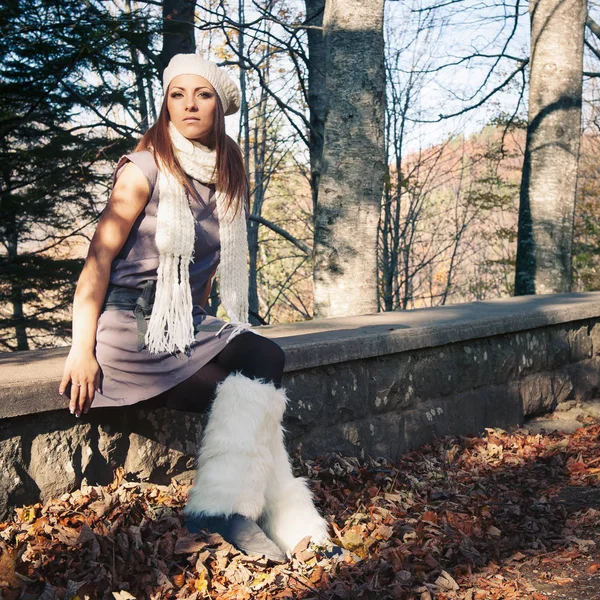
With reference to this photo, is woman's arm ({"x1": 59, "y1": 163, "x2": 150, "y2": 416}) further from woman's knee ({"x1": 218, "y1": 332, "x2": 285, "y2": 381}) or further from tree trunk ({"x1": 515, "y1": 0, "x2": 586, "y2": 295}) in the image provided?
tree trunk ({"x1": 515, "y1": 0, "x2": 586, "y2": 295})

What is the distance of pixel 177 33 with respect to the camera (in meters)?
7.48

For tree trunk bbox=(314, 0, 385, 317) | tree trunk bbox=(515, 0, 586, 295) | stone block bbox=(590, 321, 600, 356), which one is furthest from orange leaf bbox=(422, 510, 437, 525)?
tree trunk bbox=(515, 0, 586, 295)

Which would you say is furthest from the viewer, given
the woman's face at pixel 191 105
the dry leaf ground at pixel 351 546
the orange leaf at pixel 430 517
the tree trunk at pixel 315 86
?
the tree trunk at pixel 315 86

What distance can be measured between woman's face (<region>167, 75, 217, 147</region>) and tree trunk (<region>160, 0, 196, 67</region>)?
5.07 meters

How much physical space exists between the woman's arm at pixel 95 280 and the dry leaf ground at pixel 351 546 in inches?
16.8

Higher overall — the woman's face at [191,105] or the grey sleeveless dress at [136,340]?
the woman's face at [191,105]

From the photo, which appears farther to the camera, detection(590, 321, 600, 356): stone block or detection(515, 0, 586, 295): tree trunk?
detection(515, 0, 586, 295): tree trunk

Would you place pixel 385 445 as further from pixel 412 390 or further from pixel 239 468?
pixel 239 468

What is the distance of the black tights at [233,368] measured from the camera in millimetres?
2600

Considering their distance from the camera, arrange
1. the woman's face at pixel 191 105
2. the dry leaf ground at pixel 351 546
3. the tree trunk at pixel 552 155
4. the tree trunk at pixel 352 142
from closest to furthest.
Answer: the dry leaf ground at pixel 351 546 → the woman's face at pixel 191 105 → the tree trunk at pixel 352 142 → the tree trunk at pixel 552 155

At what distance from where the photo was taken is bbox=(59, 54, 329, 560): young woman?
2459mm

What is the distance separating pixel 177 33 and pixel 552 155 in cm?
392

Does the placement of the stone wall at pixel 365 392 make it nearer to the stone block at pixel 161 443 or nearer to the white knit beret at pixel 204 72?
the stone block at pixel 161 443

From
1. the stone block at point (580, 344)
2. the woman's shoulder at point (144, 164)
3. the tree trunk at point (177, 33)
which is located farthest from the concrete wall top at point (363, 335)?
the tree trunk at point (177, 33)
